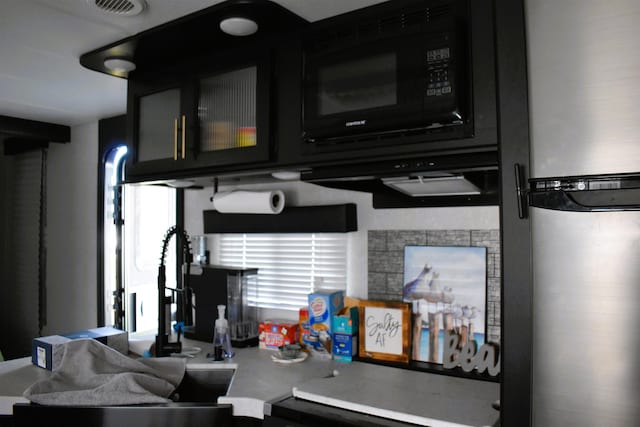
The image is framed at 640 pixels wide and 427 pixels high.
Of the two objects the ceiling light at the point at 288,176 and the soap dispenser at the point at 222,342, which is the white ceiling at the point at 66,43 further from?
the soap dispenser at the point at 222,342

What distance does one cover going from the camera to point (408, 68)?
60.0 inches

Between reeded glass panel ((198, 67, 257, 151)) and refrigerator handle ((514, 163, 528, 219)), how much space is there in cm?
107

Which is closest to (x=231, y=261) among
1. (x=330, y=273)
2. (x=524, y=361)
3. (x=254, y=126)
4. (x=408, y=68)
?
(x=330, y=273)

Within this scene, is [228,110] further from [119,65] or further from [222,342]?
[222,342]

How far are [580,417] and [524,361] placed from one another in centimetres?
15

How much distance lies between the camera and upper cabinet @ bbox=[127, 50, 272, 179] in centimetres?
191

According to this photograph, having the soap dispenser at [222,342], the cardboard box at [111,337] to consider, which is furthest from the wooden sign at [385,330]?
the cardboard box at [111,337]

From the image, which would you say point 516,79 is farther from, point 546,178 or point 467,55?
point 467,55

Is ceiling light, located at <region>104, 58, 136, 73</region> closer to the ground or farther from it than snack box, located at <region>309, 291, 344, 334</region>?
farther from it

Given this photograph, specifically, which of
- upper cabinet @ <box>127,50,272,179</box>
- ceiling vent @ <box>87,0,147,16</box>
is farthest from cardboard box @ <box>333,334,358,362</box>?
ceiling vent @ <box>87,0,147,16</box>

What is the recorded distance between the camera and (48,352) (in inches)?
81.8

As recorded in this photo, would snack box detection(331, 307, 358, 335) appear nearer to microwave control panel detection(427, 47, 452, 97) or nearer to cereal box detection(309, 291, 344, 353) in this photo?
cereal box detection(309, 291, 344, 353)

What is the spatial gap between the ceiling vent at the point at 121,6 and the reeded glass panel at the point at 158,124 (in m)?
0.48

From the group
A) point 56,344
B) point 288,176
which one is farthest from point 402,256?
point 56,344
